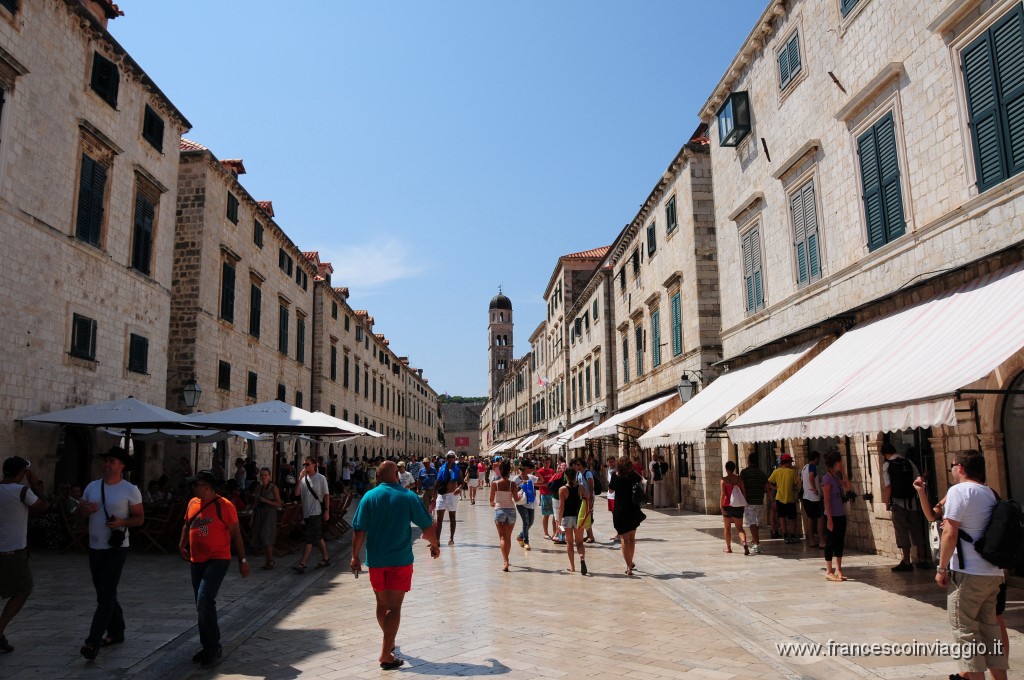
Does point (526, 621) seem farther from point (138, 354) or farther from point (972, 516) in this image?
point (138, 354)

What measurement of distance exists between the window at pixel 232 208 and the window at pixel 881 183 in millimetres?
17795

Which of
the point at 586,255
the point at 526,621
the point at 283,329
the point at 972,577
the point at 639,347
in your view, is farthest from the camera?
the point at 586,255

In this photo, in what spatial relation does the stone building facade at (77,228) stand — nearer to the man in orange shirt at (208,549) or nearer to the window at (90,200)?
the window at (90,200)

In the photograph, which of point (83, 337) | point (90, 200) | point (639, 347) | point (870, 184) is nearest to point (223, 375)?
point (83, 337)

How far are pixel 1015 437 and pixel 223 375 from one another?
19537 millimetres

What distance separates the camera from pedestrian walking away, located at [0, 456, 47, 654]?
5.91m

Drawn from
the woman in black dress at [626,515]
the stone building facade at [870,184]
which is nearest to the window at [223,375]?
the stone building facade at [870,184]

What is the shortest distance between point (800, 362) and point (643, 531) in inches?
212

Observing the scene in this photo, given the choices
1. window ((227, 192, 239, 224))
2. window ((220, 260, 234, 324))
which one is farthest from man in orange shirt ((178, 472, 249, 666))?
window ((227, 192, 239, 224))

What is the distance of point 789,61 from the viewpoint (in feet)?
44.5

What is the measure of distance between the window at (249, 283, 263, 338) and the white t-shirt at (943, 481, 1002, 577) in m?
22.3

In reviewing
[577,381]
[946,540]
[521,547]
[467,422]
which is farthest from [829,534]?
[467,422]

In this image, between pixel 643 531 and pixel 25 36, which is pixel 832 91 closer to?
pixel 643 531

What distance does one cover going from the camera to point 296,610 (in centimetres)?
795
